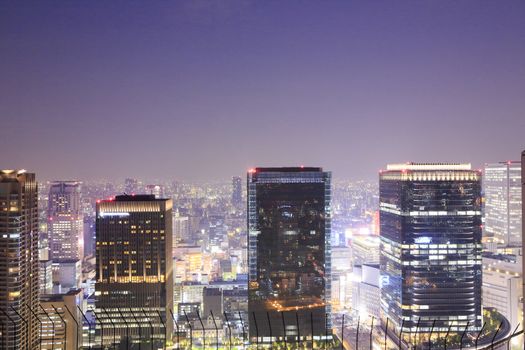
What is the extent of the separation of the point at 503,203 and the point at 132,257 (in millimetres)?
22781

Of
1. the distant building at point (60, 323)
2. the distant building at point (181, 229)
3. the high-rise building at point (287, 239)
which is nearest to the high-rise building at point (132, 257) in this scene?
the distant building at point (60, 323)

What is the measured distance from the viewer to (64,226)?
96.2 ft

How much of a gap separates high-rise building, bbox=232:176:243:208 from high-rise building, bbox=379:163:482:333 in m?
15.2

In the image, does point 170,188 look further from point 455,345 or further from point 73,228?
point 455,345

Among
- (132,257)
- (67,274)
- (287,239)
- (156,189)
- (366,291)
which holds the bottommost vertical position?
(366,291)

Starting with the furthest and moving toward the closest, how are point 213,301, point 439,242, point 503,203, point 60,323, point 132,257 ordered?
point 503,203
point 213,301
point 132,257
point 439,242
point 60,323

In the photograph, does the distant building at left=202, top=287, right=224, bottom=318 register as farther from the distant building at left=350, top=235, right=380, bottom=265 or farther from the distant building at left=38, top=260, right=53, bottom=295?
the distant building at left=350, top=235, right=380, bottom=265

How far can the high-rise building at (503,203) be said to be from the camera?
98.3 ft

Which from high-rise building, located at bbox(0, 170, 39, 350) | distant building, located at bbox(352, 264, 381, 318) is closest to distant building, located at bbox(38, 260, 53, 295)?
high-rise building, located at bbox(0, 170, 39, 350)

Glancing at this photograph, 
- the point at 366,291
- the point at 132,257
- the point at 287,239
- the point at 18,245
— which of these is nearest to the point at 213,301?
the point at 132,257

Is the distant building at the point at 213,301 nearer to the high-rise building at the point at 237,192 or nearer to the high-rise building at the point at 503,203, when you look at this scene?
the high-rise building at the point at 237,192

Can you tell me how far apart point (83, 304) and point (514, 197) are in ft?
77.4

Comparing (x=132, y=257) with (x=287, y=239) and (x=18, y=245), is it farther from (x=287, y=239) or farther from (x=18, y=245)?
(x=287, y=239)

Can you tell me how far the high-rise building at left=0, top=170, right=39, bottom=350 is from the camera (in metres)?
13.4
